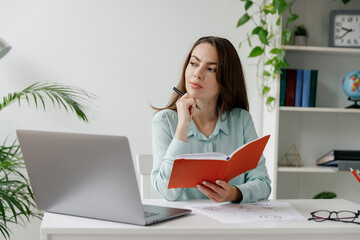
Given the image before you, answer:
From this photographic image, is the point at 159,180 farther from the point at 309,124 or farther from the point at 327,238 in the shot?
the point at 309,124

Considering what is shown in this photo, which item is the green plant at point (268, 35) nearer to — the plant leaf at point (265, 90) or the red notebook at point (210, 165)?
the plant leaf at point (265, 90)

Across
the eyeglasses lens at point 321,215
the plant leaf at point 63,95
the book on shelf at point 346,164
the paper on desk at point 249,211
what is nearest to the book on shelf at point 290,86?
the book on shelf at point 346,164

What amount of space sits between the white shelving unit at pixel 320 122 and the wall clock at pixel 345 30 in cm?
11

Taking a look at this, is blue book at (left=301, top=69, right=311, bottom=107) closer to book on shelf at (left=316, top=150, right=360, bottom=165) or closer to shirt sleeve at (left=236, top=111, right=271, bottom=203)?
book on shelf at (left=316, top=150, right=360, bottom=165)

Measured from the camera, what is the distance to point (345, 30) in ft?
9.60

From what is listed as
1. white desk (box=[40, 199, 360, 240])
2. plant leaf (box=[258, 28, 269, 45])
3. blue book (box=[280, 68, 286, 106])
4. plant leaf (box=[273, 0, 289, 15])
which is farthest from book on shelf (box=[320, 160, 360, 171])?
white desk (box=[40, 199, 360, 240])

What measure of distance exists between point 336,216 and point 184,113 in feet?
2.01

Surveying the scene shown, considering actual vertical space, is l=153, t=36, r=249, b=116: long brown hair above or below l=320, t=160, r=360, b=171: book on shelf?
above

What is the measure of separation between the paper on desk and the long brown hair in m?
0.50

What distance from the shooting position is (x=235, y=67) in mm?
1871

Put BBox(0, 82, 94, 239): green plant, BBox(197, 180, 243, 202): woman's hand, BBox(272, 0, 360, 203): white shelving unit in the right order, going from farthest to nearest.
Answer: BBox(272, 0, 360, 203): white shelving unit < BBox(0, 82, 94, 239): green plant < BBox(197, 180, 243, 202): woman's hand

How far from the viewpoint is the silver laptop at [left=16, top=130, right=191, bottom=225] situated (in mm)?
1130

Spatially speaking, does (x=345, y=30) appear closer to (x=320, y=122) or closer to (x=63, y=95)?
(x=320, y=122)

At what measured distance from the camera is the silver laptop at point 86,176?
113 cm
